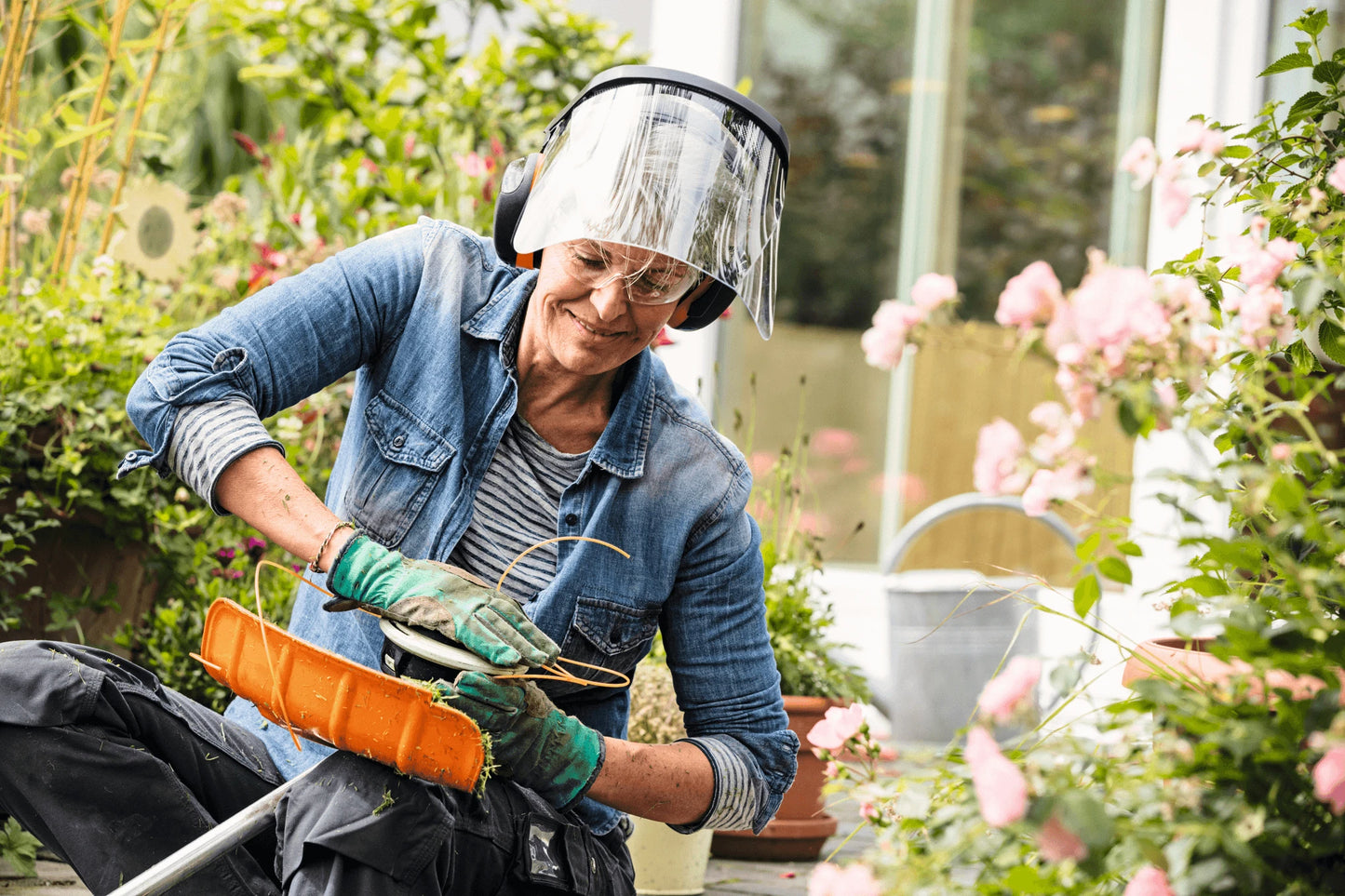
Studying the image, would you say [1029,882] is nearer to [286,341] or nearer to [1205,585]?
[1205,585]

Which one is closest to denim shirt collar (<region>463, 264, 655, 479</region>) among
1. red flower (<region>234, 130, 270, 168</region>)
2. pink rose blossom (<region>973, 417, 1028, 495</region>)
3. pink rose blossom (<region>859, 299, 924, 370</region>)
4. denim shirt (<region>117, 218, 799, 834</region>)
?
denim shirt (<region>117, 218, 799, 834</region>)

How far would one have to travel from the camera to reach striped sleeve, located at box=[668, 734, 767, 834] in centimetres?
148

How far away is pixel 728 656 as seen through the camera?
5.16 ft

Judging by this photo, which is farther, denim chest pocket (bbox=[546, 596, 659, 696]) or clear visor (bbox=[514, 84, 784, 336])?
denim chest pocket (bbox=[546, 596, 659, 696])

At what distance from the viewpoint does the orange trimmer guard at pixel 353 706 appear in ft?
3.73

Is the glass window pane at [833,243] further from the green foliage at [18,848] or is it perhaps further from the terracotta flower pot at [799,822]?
the green foliage at [18,848]

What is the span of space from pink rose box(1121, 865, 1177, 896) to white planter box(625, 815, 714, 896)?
1.43 metres

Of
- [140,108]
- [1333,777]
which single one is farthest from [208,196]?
[1333,777]

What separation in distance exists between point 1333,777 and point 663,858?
1.57m

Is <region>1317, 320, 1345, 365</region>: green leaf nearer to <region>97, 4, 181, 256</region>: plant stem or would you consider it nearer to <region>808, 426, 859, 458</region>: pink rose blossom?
<region>97, 4, 181, 256</region>: plant stem

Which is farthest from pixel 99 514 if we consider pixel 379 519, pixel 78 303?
pixel 379 519

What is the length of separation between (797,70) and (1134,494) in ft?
5.13

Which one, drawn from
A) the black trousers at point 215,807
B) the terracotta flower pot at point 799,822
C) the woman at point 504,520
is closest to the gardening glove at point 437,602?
the woman at point 504,520

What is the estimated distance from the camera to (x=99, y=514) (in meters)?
2.08
